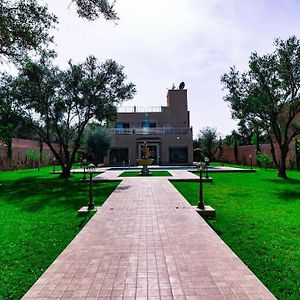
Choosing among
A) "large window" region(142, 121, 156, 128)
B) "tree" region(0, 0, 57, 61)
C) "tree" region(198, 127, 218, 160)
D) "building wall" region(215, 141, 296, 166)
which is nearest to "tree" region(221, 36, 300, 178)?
"building wall" region(215, 141, 296, 166)

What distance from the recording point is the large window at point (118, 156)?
37250 mm

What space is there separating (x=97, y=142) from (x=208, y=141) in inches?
723

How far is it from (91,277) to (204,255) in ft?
5.88

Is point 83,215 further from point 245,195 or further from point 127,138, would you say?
point 127,138

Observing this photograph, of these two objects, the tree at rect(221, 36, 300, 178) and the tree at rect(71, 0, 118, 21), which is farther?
the tree at rect(221, 36, 300, 178)

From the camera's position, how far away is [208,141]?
153ft

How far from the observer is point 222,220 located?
316 inches

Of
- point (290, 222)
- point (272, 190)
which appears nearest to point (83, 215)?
point (290, 222)

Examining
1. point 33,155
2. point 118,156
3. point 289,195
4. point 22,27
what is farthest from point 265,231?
point 118,156

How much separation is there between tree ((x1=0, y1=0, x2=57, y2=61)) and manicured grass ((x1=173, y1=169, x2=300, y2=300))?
6034 millimetres

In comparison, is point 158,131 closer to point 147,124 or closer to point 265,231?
point 147,124

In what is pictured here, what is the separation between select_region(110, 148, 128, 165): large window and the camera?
37.2 m

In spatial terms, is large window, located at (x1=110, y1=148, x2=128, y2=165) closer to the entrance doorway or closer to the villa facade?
the villa facade

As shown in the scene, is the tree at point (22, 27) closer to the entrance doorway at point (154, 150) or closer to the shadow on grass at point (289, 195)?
the shadow on grass at point (289, 195)
